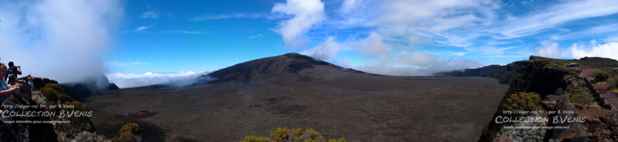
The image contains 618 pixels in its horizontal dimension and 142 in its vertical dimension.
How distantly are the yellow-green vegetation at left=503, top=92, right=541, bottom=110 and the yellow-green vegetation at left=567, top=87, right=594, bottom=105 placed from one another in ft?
7.86

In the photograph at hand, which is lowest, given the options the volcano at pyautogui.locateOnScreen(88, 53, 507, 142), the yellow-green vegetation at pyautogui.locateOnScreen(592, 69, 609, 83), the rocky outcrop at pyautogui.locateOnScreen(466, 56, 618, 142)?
the volcano at pyautogui.locateOnScreen(88, 53, 507, 142)

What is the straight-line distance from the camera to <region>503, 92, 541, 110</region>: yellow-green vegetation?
93.1 feet

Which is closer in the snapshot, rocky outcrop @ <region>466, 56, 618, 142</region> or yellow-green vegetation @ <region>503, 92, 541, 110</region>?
Answer: rocky outcrop @ <region>466, 56, 618, 142</region>

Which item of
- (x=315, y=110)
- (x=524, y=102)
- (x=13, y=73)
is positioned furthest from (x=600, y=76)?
(x=315, y=110)

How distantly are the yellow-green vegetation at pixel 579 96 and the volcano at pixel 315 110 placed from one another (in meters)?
44.6

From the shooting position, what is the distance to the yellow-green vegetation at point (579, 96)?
22.7 metres

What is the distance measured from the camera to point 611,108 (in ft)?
63.5

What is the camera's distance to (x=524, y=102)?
3006cm

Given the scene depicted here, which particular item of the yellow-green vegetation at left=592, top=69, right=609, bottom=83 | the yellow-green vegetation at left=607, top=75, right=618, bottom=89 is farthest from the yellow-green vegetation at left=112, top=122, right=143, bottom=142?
the yellow-green vegetation at left=607, top=75, right=618, bottom=89

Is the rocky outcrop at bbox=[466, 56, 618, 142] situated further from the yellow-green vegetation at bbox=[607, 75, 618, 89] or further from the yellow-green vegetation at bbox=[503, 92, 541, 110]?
the yellow-green vegetation at bbox=[607, 75, 618, 89]

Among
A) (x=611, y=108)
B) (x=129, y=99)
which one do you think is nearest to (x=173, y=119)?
(x=129, y=99)

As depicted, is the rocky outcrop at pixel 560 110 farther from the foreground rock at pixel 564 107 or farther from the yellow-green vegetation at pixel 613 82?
the yellow-green vegetation at pixel 613 82

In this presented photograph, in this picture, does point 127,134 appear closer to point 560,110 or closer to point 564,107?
point 560,110

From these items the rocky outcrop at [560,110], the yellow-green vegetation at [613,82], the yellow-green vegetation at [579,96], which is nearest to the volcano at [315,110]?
the rocky outcrop at [560,110]
